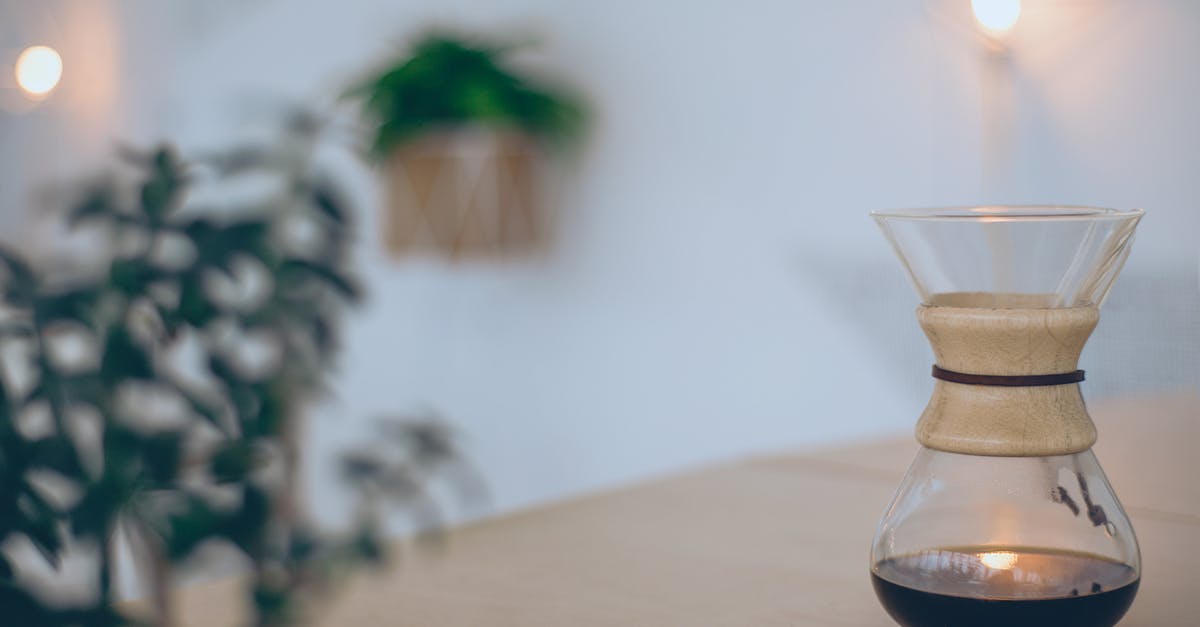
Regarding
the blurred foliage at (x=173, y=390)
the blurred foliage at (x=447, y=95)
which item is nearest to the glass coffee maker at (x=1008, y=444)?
the blurred foliage at (x=173, y=390)

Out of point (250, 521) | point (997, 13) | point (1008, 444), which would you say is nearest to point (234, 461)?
point (250, 521)

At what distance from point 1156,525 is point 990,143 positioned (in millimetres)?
1163

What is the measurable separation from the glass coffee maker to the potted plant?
2190mm

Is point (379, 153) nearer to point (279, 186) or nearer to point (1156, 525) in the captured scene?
point (1156, 525)

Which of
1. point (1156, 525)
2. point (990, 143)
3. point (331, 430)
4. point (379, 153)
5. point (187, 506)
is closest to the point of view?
point (187, 506)

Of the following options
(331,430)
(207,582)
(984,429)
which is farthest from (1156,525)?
(331,430)

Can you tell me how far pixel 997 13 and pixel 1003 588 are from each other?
1155mm

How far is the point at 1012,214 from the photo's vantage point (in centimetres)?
60

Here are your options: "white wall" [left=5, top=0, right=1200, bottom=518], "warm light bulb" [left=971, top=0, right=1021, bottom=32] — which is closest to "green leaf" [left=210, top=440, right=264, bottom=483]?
"white wall" [left=5, top=0, right=1200, bottom=518]

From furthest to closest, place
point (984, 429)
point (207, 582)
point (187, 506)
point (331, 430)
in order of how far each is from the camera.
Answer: point (331, 430), point (207, 582), point (984, 429), point (187, 506)

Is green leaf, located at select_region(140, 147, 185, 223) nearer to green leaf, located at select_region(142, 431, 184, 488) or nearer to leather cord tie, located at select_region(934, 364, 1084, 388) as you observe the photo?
green leaf, located at select_region(142, 431, 184, 488)

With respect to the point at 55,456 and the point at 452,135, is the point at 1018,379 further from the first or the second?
the point at 452,135

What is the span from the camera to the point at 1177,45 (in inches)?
35.7

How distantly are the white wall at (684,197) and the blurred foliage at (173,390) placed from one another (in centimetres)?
90
